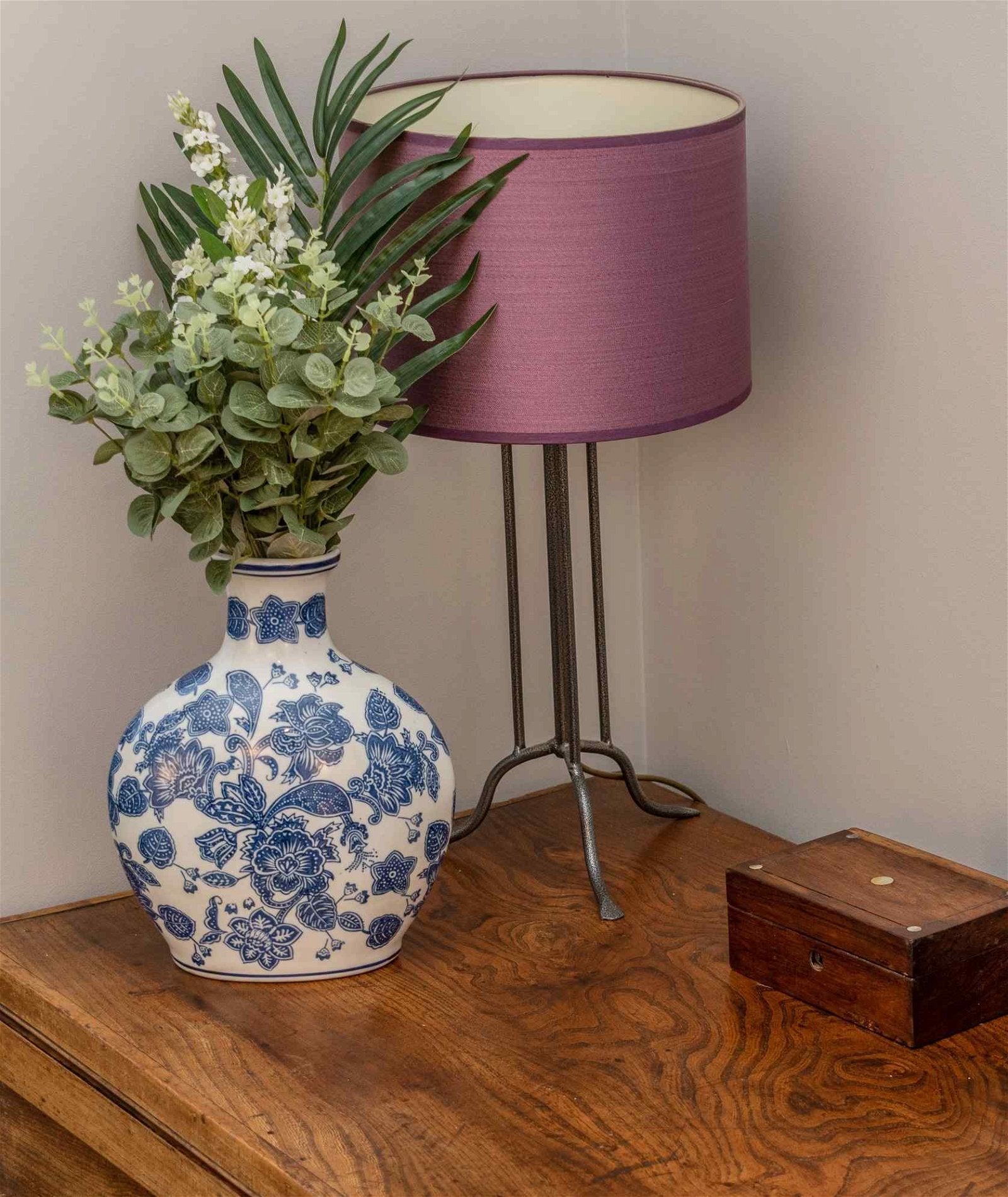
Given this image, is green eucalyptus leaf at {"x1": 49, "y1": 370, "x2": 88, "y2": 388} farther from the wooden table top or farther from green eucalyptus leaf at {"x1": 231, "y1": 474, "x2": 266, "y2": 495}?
the wooden table top

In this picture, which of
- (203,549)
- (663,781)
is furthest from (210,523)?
(663,781)

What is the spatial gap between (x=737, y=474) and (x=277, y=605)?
0.57m

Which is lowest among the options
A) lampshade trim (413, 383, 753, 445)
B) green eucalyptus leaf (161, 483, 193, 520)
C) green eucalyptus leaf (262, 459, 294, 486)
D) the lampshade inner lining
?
green eucalyptus leaf (161, 483, 193, 520)

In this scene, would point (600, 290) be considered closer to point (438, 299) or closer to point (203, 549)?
point (438, 299)

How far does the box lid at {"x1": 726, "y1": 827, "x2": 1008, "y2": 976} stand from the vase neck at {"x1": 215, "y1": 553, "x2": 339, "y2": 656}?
1.32 ft

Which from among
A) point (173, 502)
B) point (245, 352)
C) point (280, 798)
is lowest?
point (280, 798)

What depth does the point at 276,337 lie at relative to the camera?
1188 millimetres

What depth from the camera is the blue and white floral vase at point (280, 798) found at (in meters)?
1.26

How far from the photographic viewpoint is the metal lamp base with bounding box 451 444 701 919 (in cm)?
150

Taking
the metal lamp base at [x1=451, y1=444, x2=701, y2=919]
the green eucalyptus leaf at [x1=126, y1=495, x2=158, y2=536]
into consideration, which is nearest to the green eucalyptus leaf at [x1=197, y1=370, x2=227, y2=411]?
the green eucalyptus leaf at [x1=126, y1=495, x2=158, y2=536]

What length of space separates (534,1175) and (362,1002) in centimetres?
29

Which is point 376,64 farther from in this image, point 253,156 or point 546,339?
point 546,339

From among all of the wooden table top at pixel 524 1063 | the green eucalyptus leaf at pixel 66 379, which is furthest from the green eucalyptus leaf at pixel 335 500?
the wooden table top at pixel 524 1063

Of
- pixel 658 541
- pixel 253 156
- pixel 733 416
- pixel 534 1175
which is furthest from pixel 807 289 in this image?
pixel 534 1175
